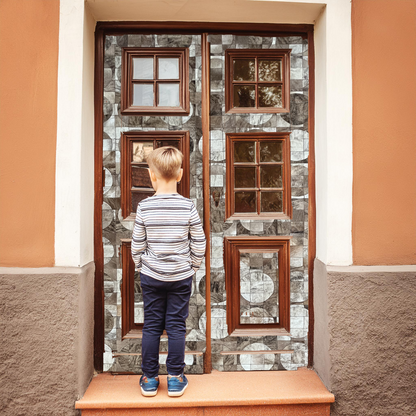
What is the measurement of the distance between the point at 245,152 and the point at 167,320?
1.47 metres

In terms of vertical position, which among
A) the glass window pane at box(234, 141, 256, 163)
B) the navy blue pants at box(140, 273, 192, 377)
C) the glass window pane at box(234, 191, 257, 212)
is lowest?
the navy blue pants at box(140, 273, 192, 377)

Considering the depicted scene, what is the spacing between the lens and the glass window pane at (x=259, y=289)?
2.89 m

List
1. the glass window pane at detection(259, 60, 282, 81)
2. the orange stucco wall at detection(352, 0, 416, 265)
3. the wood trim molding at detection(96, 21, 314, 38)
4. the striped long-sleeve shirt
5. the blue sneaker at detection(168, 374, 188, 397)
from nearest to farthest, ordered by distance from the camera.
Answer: the striped long-sleeve shirt < the blue sneaker at detection(168, 374, 188, 397) < the orange stucco wall at detection(352, 0, 416, 265) < the wood trim molding at detection(96, 21, 314, 38) < the glass window pane at detection(259, 60, 282, 81)

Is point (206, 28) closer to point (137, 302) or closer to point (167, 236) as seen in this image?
point (167, 236)

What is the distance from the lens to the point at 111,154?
284cm

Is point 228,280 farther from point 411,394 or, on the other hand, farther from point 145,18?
point 145,18

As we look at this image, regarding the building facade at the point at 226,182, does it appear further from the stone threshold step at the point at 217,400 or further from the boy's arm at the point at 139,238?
the boy's arm at the point at 139,238

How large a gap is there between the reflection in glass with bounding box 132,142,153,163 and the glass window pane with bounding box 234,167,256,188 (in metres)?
0.75

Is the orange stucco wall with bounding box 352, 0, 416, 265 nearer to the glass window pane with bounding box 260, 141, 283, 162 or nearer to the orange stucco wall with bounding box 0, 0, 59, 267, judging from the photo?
the glass window pane with bounding box 260, 141, 283, 162

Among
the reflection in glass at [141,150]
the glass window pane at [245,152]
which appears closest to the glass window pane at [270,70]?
the glass window pane at [245,152]

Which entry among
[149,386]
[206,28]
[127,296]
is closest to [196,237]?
[127,296]

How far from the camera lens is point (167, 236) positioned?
2336 millimetres

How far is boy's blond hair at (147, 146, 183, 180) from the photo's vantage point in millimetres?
2371

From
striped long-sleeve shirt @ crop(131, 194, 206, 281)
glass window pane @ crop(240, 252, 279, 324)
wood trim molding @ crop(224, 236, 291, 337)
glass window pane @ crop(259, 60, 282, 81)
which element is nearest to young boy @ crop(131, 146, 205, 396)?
striped long-sleeve shirt @ crop(131, 194, 206, 281)
